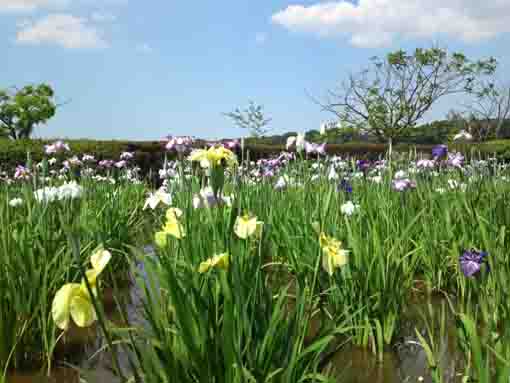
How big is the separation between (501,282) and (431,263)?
133 cm

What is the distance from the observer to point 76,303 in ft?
3.18

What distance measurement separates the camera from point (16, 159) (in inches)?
472

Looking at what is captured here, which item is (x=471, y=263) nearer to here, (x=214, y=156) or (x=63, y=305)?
(x=214, y=156)

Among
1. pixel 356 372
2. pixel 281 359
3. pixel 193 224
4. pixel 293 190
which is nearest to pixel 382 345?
pixel 356 372

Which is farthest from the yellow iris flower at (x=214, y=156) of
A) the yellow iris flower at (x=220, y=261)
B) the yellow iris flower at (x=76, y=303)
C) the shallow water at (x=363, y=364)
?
the shallow water at (x=363, y=364)

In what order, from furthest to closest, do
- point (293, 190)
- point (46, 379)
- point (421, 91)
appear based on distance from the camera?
point (421, 91) < point (293, 190) < point (46, 379)

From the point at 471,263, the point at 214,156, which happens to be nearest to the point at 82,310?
the point at 214,156

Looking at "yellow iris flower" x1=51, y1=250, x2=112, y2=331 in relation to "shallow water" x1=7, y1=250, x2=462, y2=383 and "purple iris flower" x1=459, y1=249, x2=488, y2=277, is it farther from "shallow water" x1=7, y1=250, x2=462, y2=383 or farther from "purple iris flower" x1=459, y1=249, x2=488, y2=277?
"purple iris flower" x1=459, y1=249, x2=488, y2=277

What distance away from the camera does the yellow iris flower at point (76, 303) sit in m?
0.94

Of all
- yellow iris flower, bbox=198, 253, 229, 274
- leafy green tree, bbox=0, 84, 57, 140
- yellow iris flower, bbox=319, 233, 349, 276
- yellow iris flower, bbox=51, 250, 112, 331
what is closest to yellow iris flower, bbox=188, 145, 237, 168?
yellow iris flower, bbox=198, 253, 229, 274

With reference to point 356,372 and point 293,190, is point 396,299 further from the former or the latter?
point 293,190

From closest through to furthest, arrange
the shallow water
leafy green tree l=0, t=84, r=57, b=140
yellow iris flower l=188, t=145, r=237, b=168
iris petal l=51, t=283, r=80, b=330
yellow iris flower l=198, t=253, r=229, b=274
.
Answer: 1. iris petal l=51, t=283, r=80, b=330
2. yellow iris flower l=198, t=253, r=229, b=274
3. yellow iris flower l=188, t=145, r=237, b=168
4. the shallow water
5. leafy green tree l=0, t=84, r=57, b=140

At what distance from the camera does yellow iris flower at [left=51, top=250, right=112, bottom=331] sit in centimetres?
94

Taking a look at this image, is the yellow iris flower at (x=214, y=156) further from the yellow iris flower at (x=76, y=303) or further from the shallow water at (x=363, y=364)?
the shallow water at (x=363, y=364)
